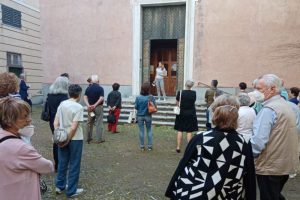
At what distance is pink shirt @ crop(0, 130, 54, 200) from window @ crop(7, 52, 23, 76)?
1552 cm

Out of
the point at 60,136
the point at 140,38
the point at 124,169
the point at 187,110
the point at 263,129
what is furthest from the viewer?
the point at 140,38

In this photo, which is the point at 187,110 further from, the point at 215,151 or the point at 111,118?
the point at 215,151

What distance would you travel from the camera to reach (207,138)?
2488 millimetres

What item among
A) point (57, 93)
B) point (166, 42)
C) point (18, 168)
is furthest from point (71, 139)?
point (166, 42)

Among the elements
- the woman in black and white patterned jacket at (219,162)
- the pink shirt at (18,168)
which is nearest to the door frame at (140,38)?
the woman in black and white patterned jacket at (219,162)

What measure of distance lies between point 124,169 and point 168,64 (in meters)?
10.8

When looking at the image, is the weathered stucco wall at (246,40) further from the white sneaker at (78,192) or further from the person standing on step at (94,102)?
the white sneaker at (78,192)

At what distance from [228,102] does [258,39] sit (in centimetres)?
1169

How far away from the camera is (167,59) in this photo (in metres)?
16.2

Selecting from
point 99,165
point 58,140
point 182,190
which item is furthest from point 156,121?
point 182,190

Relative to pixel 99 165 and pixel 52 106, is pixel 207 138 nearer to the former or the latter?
pixel 52 106

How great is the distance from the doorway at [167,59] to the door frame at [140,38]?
1125mm

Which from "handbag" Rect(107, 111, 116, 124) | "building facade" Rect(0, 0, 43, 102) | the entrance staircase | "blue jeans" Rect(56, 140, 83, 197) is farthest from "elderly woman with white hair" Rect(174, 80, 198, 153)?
"building facade" Rect(0, 0, 43, 102)

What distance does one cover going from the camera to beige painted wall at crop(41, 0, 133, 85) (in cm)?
1514
